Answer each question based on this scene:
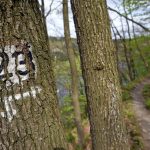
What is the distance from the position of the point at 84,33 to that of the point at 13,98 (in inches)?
107

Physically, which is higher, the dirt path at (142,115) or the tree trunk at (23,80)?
the tree trunk at (23,80)

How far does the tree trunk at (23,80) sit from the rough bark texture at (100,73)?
249 cm

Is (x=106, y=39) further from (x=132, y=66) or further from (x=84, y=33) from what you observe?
(x=132, y=66)

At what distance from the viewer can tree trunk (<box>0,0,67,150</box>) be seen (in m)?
1.91

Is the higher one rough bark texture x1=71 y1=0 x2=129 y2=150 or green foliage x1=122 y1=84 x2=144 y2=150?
rough bark texture x1=71 y1=0 x2=129 y2=150

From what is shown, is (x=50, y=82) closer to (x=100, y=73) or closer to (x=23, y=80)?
(x=23, y=80)

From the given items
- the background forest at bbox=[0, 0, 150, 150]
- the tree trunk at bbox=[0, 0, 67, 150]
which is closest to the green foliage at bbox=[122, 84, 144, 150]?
the background forest at bbox=[0, 0, 150, 150]

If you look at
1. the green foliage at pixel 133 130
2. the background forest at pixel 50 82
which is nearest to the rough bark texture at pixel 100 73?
the background forest at pixel 50 82

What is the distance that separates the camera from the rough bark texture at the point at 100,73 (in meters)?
4.50

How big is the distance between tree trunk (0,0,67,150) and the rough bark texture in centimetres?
249

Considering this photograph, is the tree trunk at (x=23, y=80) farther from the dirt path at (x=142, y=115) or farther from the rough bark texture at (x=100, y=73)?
the dirt path at (x=142, y=115)

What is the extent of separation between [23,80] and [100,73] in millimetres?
2702

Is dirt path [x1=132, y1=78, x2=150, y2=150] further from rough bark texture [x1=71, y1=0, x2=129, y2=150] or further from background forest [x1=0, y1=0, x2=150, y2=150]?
rough bark texture [x1=71, y1=0, x2=129, y2=150]

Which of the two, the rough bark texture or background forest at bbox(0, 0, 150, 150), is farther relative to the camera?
the rough bark texture
